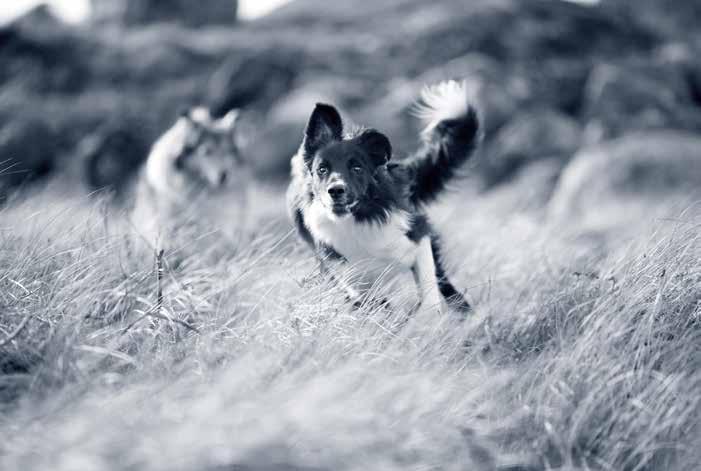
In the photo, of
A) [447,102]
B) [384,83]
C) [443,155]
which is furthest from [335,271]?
[384,83]

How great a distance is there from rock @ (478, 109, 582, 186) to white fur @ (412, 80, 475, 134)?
27.8 feet

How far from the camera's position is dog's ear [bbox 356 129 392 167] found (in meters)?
3.33

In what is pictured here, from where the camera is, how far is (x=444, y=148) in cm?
394

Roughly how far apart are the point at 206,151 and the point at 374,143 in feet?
10.0

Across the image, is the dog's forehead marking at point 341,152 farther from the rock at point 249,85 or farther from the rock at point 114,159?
the rock at point 249,85

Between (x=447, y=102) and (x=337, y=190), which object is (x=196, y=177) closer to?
(x=447, y=102)

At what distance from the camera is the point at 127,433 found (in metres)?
2.11

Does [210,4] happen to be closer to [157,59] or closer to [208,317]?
[157,59]

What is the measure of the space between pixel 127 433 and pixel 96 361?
61 centimetres

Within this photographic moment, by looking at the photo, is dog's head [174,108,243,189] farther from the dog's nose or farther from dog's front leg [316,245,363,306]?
the dog's nose

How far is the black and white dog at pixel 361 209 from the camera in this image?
329cm

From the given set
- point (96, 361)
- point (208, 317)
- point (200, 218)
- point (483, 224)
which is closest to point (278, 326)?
point (208, 317)

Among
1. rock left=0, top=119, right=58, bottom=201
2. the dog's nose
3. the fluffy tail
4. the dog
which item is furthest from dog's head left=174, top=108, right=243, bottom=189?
rock left=0, top=119, right=58, bottom=201

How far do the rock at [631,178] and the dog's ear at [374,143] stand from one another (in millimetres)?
5812
